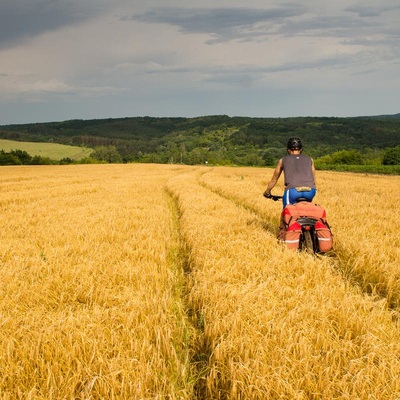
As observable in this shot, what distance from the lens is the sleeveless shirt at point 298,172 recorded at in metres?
6.75

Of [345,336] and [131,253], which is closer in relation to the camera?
[345,336]

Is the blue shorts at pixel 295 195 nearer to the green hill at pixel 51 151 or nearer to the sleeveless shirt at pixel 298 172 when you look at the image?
the sleeveless shirt at pixel 298 172

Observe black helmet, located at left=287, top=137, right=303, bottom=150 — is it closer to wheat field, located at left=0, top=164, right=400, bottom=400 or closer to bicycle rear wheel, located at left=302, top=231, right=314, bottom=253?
bicycle rear wheel, located at left=302, top=231, right=314, bottom=253

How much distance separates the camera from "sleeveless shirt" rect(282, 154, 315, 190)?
6750 mm

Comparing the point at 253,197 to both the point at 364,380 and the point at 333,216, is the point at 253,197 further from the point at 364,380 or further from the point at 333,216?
the point at 364,380

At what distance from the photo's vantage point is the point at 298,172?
22.3 ft

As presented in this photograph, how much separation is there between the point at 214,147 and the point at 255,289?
19240cm

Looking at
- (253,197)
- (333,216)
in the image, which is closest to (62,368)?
(333,216)

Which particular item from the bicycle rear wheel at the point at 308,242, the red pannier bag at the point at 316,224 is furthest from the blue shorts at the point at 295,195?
the bicycle rear wheel at the point at 308,242

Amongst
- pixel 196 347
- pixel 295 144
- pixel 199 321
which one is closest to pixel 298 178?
pixel 295 144

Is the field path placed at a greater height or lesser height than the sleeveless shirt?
lesser

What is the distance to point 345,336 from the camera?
3.27m

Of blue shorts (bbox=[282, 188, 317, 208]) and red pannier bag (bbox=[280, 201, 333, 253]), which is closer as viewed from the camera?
red pannier bag (bbox=[280, 201, 333, 253])

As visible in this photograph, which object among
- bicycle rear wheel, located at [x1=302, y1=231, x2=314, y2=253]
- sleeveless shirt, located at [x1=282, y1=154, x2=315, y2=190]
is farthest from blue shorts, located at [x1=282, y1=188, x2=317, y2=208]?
bicycle rear wheel, located at [x1=302, y1=231, x2=314, y2=253]
